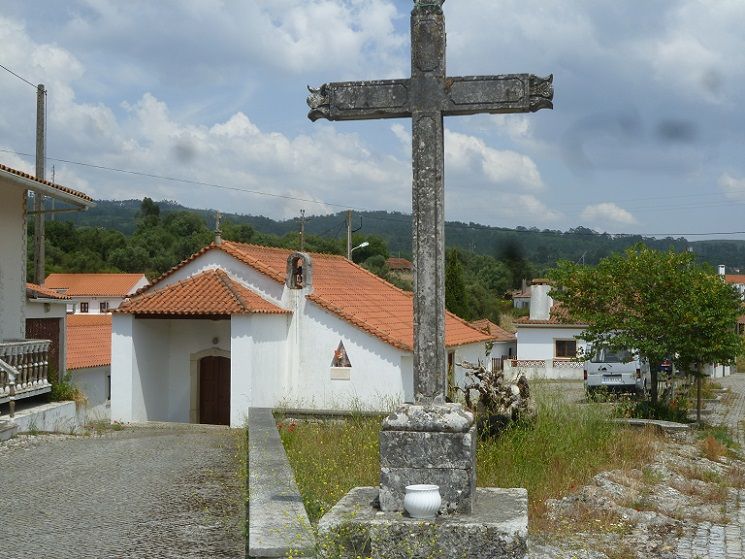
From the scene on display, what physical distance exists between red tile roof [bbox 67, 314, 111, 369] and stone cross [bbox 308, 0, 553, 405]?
20195 mm

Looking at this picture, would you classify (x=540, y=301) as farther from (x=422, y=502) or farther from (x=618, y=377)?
(x=422, y=502)

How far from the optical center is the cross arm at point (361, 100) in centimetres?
664

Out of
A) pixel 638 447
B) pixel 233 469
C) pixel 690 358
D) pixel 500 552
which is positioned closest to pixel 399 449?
pixel 500 552

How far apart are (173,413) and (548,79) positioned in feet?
54.6

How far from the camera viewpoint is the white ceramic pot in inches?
221

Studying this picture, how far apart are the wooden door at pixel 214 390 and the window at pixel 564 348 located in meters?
21.8

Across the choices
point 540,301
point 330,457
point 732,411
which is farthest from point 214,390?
point 540,301

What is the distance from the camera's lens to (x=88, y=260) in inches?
3204

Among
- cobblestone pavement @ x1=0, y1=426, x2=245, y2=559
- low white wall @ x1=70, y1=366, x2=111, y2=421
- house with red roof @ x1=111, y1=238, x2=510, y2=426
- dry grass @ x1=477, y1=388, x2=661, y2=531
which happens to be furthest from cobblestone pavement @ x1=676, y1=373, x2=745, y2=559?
low white wall @ x1=70, y1=366, x2=111, y2=421

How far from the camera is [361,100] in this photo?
6.68 metres

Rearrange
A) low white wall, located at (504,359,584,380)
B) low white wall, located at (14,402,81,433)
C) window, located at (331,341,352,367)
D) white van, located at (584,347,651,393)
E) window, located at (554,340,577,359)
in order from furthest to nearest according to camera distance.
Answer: window, located at (554,340,577,359) → low white wall, located at (504,359,584,380) → white van, located at (584,347,651,393) → window, located at (331,341,352,367) → low white wall, located at (14,402,81,433)

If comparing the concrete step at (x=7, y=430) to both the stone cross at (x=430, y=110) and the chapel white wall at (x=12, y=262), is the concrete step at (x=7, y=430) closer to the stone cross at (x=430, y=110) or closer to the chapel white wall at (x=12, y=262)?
the chapel white wall at (x=12, y=262)

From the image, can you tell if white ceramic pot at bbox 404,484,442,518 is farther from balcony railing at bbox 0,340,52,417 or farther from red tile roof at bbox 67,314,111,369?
red tile roof at bbox 67,314,111,369

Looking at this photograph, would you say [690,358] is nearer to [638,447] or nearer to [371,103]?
[638,447]
